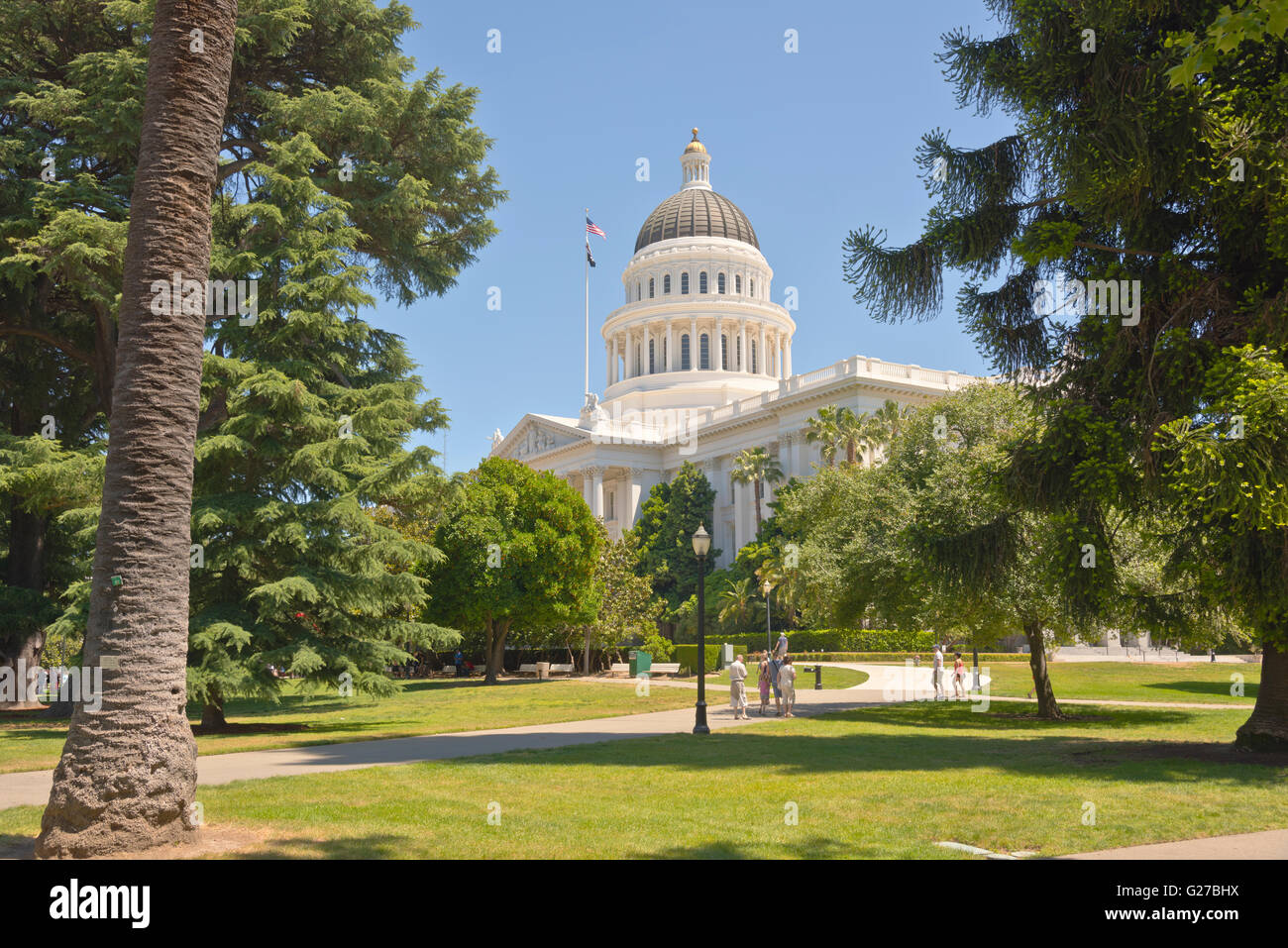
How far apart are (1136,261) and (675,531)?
60844mm

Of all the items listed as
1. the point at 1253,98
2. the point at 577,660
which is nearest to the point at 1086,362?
the point at 1253,98

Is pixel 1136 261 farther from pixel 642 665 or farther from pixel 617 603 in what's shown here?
pixel 617 603

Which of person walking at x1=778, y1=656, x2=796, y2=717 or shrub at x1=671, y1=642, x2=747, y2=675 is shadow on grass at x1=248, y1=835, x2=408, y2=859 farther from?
shrub at x1=671, y1=642, x2=747, y2=675

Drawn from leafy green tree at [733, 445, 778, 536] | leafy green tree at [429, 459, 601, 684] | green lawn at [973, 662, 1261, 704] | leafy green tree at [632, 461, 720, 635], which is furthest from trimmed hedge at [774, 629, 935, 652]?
leafy green tree at [632, 461, 720, 635]

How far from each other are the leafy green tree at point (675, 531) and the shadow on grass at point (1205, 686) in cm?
3811

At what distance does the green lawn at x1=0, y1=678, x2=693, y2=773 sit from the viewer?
1873 cm

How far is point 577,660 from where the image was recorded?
2079 inches

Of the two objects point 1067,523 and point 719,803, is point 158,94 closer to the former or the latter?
point 719,803

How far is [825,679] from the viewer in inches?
1569

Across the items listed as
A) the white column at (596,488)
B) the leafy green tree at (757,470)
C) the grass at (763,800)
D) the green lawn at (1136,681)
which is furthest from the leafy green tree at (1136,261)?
the white column at (596,488)

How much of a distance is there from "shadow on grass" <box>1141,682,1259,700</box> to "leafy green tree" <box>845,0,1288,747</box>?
1932 cm

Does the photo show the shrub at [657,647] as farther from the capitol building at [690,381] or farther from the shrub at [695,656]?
the capitol building at [690,381]

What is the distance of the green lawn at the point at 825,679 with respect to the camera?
38000 millimetres

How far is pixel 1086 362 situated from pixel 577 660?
3950 cm
